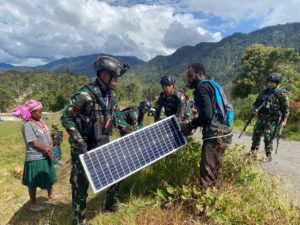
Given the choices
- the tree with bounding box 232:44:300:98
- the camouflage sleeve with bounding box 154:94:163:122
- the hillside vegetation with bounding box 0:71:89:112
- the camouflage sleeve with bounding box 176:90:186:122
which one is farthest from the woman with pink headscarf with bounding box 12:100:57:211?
the hillside vegetation with bounding box 0:71:89:112

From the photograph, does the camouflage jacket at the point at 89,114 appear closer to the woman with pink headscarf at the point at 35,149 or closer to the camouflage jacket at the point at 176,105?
the woman with pink headscarf at the point at 35,149

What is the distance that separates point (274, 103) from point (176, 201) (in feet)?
14.4

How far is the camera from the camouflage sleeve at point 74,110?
4.44 meters

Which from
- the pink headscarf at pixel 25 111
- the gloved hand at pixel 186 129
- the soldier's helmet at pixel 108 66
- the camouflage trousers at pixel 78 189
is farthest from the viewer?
the pink headscarf at pixel 25 111

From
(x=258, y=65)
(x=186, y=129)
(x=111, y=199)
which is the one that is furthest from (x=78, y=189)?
(x=258, y=65)

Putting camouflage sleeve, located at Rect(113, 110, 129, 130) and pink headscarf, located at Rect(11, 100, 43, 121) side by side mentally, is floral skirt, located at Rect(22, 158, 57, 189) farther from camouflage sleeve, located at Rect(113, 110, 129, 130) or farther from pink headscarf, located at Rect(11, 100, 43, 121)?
camouflage sleeve, located at Rect(113, 110, 129, 130)

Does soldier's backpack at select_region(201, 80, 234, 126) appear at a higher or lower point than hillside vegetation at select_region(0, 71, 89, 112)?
higher

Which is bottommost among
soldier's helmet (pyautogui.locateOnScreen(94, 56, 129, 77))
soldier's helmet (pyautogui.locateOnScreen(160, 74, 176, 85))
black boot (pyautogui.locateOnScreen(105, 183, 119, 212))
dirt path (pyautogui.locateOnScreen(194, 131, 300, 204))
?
dirt path (pyautogui.locateOnScreen(194, 131, 300, 204))

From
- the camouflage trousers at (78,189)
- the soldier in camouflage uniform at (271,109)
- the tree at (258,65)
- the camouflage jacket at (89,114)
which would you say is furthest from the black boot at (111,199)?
the tree at (258,65)

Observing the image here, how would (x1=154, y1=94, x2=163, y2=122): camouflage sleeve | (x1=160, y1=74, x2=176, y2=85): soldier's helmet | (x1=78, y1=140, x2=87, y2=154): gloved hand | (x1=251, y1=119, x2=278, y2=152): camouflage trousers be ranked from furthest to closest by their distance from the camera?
(x1=251, y1=119, x2=278, y2=152): camouflage trousers, (x1=154, y1=94, x2=163, y2=122): camouflage sleeve, (x1=160, y1=74, x2=176, y2=85): soldier's helmet, (x1=78, y1=140, x2=87, y2=154): gloved hand

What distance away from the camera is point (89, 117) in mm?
4598

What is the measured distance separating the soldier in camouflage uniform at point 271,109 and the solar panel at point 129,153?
12.4 feet

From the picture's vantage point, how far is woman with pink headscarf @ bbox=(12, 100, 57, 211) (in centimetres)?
592

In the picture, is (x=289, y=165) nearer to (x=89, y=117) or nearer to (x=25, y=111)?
(x=89, y=117)
